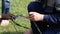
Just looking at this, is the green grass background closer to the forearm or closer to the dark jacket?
the dark jacket

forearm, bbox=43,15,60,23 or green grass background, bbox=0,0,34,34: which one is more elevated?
forearm, bbox=43,15,60,23

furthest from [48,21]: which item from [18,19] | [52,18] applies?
[18,19]

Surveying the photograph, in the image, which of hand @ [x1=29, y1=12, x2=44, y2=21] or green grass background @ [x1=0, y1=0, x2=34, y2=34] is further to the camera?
green grass background @ [x1=0, y1=0, x2=34, y2=34]

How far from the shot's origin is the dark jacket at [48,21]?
1.90 meters

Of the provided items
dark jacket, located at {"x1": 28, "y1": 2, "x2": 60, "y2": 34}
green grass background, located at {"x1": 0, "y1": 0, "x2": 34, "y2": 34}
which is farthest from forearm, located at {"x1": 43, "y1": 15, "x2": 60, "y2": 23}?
green grass background, located at {"x1": 0, "y1": 0, "x2": 34, "y2": 34}

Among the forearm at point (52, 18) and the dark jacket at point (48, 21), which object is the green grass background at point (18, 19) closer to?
the dark jacket at point (48, 21)

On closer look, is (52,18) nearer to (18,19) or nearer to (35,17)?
(35,17)

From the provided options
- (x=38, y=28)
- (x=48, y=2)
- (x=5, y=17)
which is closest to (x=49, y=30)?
(x=38, y=28)

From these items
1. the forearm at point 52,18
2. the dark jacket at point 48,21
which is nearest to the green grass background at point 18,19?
the dark jacket at point 48,21

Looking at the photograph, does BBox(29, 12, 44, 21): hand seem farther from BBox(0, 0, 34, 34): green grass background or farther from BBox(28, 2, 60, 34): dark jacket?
BBox(0, 0, 34, 34): green grass background

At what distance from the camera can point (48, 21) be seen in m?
1.91

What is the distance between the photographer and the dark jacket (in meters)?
1.90

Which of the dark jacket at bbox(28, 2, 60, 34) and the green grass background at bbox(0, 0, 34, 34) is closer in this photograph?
the dark jacket at bbox(28, 2, 60, 34)

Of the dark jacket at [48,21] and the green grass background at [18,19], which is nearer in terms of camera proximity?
the dark jacket at [48,21]
